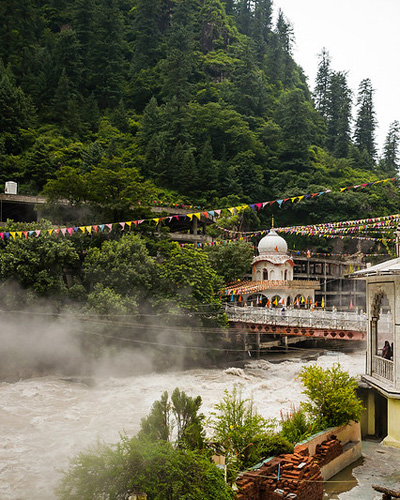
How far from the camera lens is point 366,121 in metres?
90.7

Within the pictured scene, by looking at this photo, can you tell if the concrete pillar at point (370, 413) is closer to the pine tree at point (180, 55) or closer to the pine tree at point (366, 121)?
the pine tree at point (180, 55)

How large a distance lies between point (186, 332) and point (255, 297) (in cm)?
1543

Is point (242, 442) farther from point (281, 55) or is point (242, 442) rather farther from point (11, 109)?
point (281, 55)

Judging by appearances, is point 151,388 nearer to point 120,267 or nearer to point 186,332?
point 186,332

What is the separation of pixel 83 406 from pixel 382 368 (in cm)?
1449

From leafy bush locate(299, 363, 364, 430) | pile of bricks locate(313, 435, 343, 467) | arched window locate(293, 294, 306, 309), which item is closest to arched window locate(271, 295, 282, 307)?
arched window locate(293, 294, 306, 309)

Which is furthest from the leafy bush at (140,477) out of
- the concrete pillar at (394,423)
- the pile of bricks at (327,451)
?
the concrete pillar at (394,423)

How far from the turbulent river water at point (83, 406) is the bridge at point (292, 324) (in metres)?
2.55

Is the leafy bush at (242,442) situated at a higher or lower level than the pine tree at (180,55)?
lower

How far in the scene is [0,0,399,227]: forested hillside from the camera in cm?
5745

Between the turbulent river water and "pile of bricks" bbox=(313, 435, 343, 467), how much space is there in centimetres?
605

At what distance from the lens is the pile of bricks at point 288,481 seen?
11109 millimetres

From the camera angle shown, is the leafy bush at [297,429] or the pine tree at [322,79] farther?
the pine tree at [322,79]

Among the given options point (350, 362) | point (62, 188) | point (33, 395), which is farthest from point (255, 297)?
point (33, 395)
